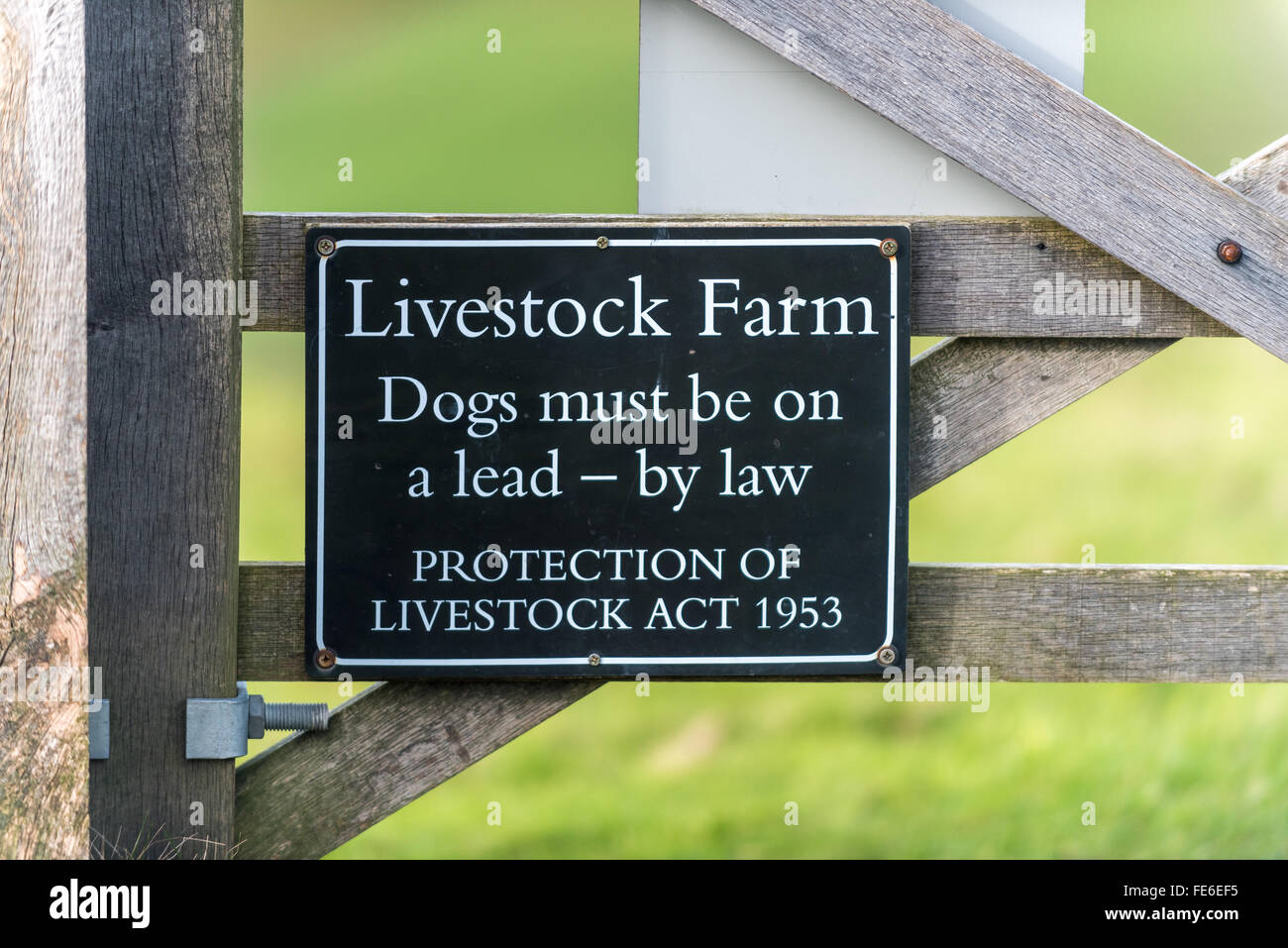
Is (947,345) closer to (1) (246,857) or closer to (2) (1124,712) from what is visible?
(1) (246,857)

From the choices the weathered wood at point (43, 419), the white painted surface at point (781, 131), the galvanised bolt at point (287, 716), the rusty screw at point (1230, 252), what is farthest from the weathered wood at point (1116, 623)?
the weathered wood at point (43, 419)

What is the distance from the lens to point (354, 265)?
1.88 metres

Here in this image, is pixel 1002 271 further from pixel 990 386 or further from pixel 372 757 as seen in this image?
pixel 372 757

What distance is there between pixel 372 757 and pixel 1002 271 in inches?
56.7

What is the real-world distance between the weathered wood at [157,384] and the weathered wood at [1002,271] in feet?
0.24

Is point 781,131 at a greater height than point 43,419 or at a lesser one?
greater

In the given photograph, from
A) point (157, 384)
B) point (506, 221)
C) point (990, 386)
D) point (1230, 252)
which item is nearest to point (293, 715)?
point (157, 384)

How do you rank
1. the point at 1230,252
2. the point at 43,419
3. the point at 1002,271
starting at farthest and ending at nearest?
the point at 1002,271 < the point at 1230,252 < the point at 43,419

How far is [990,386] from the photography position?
6.45 ft

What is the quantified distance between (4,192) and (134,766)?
38.5 inches

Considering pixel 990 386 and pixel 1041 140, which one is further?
pixel 990 386

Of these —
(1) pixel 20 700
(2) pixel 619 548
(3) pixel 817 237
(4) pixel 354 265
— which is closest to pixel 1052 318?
(3) pixel 817 237

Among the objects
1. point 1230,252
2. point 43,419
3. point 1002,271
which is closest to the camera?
point 43,419

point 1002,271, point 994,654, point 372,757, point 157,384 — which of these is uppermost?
point 1002,271
